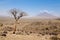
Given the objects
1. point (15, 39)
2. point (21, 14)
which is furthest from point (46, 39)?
point (21, 14)

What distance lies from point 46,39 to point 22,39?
3.76m

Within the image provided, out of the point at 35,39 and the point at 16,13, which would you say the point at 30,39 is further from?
the point at 16,13

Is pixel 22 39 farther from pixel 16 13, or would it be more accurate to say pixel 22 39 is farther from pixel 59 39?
pixel 16 13

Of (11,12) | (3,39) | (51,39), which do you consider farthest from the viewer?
(11,12)

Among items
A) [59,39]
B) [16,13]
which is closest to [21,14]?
[16,13]

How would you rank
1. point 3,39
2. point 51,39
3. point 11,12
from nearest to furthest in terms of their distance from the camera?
point 3,39 < point 51,39 < point 11,12

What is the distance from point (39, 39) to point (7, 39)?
487cm

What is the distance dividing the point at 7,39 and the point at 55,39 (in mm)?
7176

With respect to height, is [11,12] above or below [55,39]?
above

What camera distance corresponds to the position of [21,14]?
31297 millimetres

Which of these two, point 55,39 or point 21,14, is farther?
point 21,14

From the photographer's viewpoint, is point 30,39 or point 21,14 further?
point 21,14

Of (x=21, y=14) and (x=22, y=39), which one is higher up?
(x=21, y=14)

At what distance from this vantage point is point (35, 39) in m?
23.9
